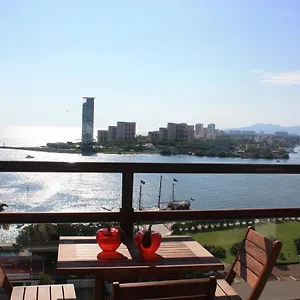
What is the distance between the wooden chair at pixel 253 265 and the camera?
95.0 inches

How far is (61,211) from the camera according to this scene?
3.06 m

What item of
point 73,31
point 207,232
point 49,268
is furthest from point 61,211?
point 73,31

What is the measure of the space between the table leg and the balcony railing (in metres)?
0.69

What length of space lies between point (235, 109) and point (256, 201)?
45.1 ft

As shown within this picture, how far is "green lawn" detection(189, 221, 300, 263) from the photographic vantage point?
3.21 m

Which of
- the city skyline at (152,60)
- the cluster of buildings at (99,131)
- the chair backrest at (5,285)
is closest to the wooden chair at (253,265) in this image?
the chair backrest at (5,285)

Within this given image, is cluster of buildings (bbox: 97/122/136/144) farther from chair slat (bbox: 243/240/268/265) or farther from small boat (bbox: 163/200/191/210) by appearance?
chair slat (bbox: 243/240/268/265)

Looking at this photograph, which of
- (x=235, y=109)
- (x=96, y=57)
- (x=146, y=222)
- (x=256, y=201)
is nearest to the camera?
(x=146, y=222)

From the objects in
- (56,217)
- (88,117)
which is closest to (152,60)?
(88,117)

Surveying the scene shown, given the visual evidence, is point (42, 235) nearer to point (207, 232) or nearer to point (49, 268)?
point (49, 268)

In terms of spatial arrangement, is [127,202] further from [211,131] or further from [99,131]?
[211,131]

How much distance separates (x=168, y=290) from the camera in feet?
5.19

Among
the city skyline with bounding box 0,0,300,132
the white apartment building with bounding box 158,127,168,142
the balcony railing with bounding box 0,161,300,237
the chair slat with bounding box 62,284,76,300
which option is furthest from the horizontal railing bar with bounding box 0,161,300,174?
the city skyline with bounding box 0,0,300,132

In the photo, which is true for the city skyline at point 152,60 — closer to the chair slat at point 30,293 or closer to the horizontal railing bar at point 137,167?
the horizontal railing bar at point 137,167
